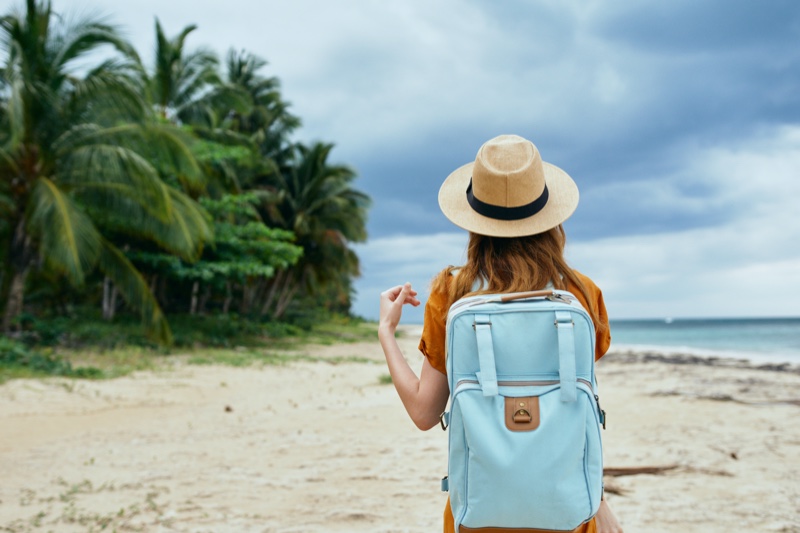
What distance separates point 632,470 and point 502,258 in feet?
12.3

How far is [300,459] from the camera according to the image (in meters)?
5.04

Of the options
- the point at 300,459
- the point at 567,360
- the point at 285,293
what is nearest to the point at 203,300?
the point at 285,293

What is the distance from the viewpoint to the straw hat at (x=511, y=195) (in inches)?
55.8

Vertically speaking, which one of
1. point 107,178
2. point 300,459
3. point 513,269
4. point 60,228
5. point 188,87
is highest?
point 188,87

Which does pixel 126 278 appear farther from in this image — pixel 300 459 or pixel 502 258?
pixel 502 258

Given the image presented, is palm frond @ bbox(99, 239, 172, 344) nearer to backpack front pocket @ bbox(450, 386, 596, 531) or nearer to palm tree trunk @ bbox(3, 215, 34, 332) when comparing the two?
palm tree trunk @ bbox(3, 215, 34, 332)

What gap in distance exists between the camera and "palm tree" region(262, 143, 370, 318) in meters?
22.4

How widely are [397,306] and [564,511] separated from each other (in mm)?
579

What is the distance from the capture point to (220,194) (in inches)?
706

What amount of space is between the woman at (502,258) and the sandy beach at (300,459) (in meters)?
2.32

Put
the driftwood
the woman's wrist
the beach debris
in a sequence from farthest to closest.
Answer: the driftwood, the beach debris, the woman's wrist

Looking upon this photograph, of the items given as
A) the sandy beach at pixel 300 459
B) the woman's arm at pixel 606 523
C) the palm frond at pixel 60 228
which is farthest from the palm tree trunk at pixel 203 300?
the woman's arm at pixel 606 523

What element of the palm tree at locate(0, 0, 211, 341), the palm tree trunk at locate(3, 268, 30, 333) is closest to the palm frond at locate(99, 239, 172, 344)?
the palm tree at locate(0, 0, 211, 341)

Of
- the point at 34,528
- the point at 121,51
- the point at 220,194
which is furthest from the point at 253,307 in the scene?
the point at 34,528
